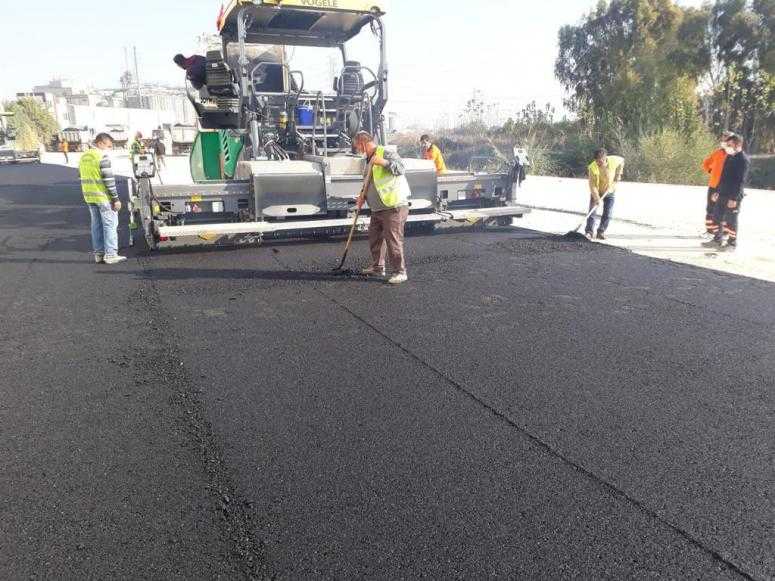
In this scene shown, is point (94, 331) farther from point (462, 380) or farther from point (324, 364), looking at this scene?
point (462, 380)

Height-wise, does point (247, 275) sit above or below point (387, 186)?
below

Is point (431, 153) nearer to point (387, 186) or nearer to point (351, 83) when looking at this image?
point (351, 83)

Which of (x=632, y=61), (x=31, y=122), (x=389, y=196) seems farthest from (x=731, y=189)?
(x=31, y=122)

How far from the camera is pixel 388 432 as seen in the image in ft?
10.0

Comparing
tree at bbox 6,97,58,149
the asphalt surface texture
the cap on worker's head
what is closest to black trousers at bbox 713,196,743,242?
the asphalt surface texture

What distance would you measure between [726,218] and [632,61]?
63.7 feet

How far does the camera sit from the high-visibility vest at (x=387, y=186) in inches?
241

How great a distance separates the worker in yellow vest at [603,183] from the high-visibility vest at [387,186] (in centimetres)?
369

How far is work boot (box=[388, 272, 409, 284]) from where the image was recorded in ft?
20.0

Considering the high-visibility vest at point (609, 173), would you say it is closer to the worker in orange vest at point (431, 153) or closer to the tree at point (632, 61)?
the worker in orange vest at point (431, 153)

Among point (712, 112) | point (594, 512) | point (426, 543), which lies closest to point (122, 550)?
point (426, 543)

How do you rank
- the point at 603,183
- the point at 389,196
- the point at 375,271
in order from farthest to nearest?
the point at 603,183 < the point at 375,271 < the point at 389,196

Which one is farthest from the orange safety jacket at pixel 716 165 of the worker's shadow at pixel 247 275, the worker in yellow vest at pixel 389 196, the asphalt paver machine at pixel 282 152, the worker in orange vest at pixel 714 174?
the worker's shadow at pixel 247 275

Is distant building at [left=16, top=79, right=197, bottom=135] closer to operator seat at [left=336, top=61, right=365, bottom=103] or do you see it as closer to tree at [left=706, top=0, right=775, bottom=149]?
tree at [left=706, top=0, right=775, bottom=149]
